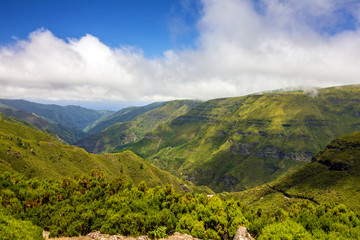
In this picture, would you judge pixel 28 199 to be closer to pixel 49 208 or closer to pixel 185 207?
pixel 49 208

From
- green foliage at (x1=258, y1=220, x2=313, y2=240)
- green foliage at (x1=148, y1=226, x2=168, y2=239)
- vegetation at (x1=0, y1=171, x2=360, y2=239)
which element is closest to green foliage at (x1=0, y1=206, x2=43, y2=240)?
vegetation at (x1=0, y1=171, x2=360, y2=239)

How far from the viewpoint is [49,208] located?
57.4m

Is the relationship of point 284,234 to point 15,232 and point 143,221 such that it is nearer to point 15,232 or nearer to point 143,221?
point 143,221

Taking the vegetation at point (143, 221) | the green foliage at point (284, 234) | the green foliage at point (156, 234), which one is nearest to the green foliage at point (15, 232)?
the vegetation at point (143, 221)

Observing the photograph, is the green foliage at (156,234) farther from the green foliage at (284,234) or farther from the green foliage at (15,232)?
the green foliage at (284,234)

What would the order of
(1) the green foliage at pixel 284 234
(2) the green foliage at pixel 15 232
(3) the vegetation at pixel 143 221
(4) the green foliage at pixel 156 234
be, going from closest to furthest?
1. (2) the green foliage at pixel 15 232
2. (1) the green foliage at pixel 284 234
3. (4) the green foliage at pixel 156 234
4. (3) the vegetation at pixel 143 221

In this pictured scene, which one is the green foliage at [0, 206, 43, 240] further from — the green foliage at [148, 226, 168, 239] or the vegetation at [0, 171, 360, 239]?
the green foliage at [148, 226, 168, 239]

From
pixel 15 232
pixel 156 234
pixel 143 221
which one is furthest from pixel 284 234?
pixel 15 232

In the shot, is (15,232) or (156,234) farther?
(156,234)

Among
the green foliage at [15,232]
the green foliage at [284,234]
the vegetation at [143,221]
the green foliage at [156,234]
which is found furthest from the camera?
the vegetation at [143,221]

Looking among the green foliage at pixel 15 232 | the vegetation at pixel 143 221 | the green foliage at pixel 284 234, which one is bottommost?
the vegetation at pixel 143 221

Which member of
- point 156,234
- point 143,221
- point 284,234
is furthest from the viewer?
point 143,221

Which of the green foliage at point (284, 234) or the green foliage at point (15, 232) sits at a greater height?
the green foliage at point (15, 232)

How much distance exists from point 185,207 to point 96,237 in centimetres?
3274
